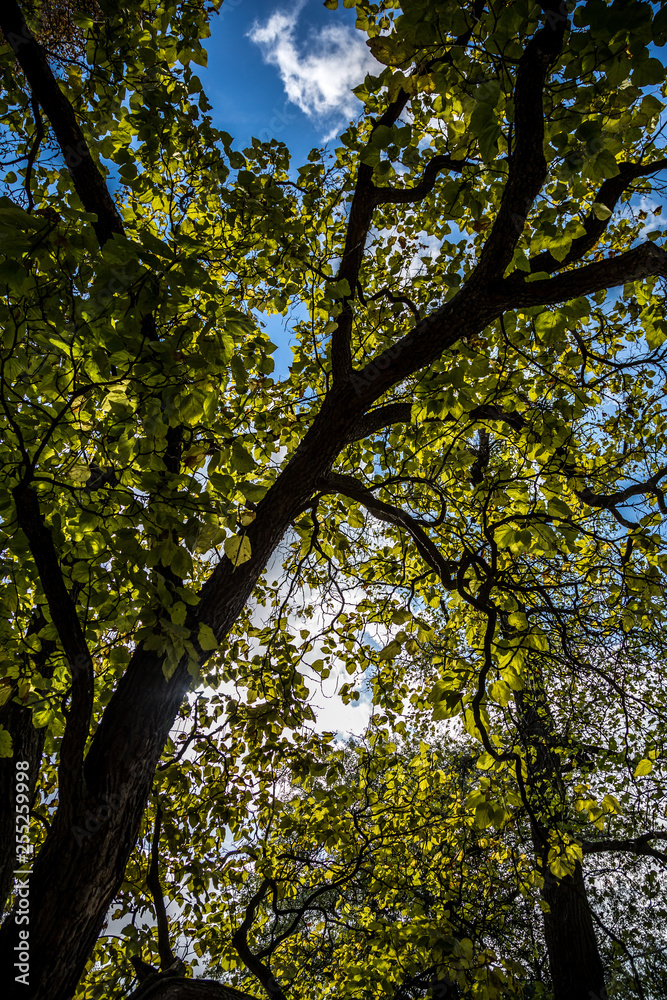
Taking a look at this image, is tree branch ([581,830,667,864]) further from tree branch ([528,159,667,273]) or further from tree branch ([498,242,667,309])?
tree branch ([528,159,667,273])

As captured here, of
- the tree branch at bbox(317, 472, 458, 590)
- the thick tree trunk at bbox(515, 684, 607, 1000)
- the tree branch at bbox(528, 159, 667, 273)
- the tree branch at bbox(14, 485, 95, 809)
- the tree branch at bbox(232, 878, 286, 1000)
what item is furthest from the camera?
the thick tree trunk at bbox(515, 684, 607, 1000)

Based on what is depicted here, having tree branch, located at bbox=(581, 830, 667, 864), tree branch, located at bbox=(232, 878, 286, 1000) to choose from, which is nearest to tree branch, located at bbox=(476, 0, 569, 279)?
tree branch, located at bbox=(232, 878, 286, 1000)

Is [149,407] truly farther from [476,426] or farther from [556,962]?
[556,962]

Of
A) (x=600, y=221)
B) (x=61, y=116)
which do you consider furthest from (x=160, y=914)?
(x=61, y=116)

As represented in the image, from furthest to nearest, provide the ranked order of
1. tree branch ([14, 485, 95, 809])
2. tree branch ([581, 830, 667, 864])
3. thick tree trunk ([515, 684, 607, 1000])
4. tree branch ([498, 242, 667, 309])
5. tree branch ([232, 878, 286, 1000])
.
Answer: thick tree trunk ([515, 684, 607, 1000])
tree branch ([581, 830, 667, 864])
tree branch ([232, 878, 286, 1000])
tree branch ([498, 242, 667, 309])
tree branch ([14, 485, 95, 809])

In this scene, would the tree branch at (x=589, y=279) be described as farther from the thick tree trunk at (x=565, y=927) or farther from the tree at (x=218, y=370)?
the thick tree trunk at (x=565, y=927)

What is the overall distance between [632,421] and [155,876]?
7.46 m

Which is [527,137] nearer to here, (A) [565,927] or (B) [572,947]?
(A) [565,927]

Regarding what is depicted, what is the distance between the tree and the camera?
2471mm

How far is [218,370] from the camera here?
2.83 meters

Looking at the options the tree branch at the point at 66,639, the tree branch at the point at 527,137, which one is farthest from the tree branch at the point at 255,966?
the tree branch at the point at 527,137

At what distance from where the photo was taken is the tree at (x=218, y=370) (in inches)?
97.3

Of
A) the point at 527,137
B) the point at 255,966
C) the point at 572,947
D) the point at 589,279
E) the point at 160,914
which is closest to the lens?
the point at 527,137

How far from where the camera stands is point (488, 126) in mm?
2486
